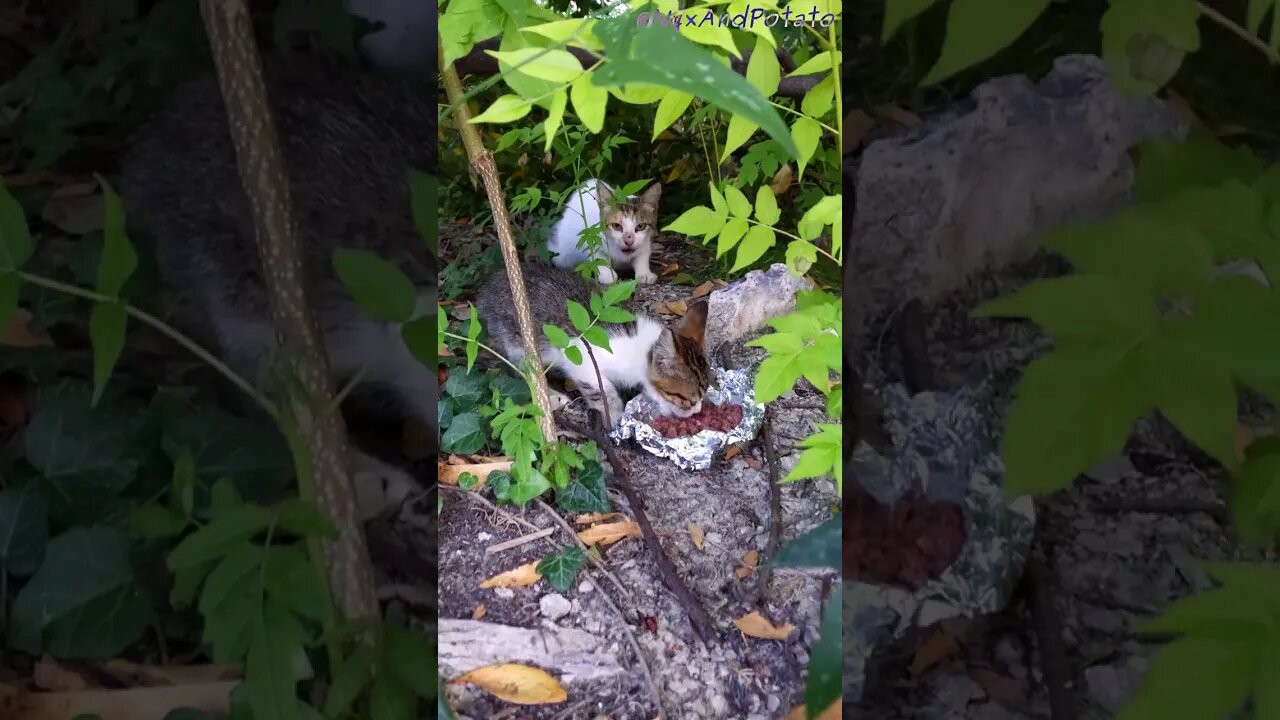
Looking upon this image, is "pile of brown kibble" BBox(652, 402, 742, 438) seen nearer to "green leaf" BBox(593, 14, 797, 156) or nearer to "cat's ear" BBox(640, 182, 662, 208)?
"cat's ear" BBox(640, 182, 662, 208)

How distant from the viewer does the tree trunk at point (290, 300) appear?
12.1 inches

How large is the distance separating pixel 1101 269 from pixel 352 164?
27cm

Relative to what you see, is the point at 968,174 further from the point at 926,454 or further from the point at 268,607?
the point at 268,607

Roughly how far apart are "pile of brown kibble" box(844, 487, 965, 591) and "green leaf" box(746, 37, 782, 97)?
214 millimetres

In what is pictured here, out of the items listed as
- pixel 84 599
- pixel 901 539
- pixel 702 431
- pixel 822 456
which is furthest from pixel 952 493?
pixel 84 599

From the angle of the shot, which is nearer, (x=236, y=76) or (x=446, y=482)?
A: (x=236, y=76)

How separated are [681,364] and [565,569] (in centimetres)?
16

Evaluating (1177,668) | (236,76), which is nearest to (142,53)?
(236,76)

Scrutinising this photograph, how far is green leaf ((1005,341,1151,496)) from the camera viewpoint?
248 millimetres

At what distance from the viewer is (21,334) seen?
0.32 m

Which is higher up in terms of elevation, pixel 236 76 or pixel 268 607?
pixel 236 76

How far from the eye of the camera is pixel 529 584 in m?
0.51

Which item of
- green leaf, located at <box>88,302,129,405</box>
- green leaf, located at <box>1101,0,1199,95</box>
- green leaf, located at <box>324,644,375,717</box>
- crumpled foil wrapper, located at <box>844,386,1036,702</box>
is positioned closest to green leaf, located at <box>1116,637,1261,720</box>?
crumpled foil wrapper, located at <box>844,386,1036,702</box>

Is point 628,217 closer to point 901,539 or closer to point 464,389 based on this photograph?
point 464,389
